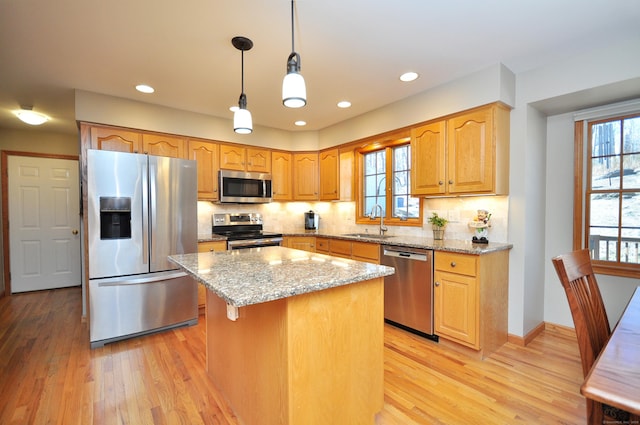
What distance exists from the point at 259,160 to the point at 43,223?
11.6ft

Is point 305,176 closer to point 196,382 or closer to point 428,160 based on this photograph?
point 428,160

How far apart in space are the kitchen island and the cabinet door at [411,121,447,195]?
165cm

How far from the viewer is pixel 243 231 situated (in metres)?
4.33

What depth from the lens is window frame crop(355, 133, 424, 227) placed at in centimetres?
350

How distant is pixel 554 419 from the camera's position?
1.75 m

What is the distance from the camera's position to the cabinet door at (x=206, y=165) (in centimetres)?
381

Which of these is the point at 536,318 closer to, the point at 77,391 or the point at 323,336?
the point at 323,336

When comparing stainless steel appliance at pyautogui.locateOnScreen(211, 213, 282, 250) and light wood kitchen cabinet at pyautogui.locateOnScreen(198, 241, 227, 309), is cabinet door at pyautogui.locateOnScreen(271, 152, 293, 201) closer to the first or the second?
stainless steel appliance at pyautogui.locateOnScreen(211, 213, 282, 250)

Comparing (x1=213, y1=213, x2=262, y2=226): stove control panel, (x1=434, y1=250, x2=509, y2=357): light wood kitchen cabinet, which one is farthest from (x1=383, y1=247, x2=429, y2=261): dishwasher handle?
(x1=213, y1=213, x2=262, y2=226): stove control panel

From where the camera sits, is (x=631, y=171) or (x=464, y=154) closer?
(x=631, y=171)

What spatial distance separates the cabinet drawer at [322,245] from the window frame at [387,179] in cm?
61

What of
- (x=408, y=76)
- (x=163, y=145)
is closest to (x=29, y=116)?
(x=163, y=145)

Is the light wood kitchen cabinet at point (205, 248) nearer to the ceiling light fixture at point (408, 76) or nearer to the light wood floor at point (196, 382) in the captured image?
the light wood floor at point (196, 382)

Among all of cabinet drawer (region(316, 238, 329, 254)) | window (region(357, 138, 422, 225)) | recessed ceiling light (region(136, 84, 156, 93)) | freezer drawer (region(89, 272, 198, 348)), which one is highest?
recessed ceiling light (region(136, 84, 156, 93))
